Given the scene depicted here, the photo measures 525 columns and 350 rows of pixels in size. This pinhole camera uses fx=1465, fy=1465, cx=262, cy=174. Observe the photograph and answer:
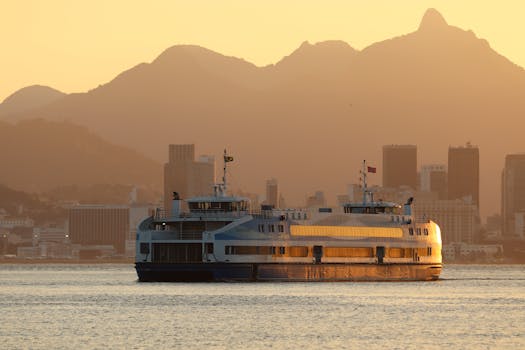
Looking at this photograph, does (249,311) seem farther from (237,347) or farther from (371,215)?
(371,215)

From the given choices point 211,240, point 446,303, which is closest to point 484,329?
point 446,303

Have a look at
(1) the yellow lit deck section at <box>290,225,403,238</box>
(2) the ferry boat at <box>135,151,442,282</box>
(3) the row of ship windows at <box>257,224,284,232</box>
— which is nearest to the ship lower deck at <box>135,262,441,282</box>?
(2) the ferry boat at <box>135,151,442,282</box>

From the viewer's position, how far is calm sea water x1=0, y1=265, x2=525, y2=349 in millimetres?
107312

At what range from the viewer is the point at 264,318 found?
131 meters

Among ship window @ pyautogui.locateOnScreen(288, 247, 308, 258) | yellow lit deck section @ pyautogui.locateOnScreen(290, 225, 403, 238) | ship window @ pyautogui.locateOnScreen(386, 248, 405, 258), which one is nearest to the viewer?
ship window @ pyautogui.locateOnScreen(288, 247, 308, 258)

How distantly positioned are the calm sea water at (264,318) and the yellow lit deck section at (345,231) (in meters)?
7.00

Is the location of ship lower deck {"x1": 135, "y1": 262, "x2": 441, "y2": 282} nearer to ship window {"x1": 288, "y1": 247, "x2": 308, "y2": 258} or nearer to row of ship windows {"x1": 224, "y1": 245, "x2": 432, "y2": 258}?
ship window {"x1": 288, "y1": 247, "x2": 308, "y2": 258}

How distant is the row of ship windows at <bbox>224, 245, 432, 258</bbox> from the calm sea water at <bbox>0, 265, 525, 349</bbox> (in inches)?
178

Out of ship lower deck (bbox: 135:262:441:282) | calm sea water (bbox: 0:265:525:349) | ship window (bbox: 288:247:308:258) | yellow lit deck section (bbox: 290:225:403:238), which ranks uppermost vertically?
yellow lit deck section (bbox: 290:225:403:238)

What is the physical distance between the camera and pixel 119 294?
17762 centimetres

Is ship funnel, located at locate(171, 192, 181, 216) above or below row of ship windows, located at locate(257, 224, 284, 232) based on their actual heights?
above

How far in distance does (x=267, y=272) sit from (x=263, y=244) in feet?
11.8

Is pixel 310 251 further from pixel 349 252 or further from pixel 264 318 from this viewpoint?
pixel 264 318

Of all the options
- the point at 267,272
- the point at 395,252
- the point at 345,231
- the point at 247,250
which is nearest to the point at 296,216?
the point at 345,231
